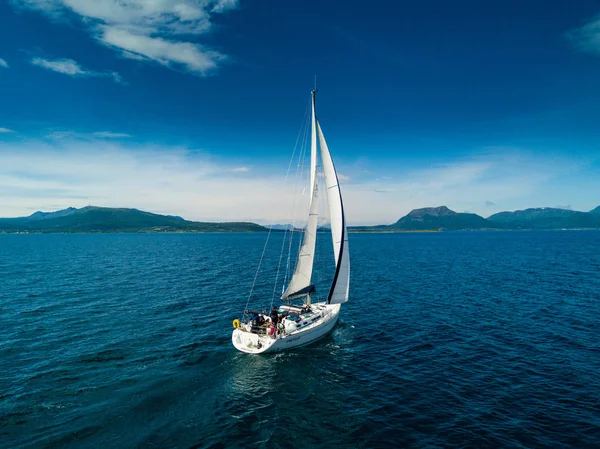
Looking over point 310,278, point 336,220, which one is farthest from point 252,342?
point 336,220

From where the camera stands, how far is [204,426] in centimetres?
1856

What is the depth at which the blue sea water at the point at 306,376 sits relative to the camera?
18172 mm

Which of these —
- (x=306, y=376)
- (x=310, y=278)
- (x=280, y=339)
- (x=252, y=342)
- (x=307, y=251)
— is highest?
(x=307, y=251)

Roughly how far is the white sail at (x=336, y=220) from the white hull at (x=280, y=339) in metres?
3.59

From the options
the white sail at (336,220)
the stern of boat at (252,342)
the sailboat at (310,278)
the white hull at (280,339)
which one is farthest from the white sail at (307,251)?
the stern of boat at (252,342)

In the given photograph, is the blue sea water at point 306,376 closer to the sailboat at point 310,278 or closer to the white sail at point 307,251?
the sailboat at point 310,278

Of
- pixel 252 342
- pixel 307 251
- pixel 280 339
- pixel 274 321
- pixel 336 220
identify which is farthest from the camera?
pixel 307 251

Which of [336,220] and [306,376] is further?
[336,220]

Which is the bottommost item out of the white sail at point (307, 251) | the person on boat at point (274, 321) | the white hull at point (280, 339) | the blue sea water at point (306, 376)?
the blue sea water at point (306, 376)

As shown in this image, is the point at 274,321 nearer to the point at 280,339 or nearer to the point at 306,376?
the point at 280,339

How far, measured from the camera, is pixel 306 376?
25328 mm

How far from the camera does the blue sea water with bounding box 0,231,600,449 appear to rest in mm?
18172

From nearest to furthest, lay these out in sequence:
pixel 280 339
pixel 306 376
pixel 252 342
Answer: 1. pixel 306 376
2. pixel 252 342
3. pixel 280 339

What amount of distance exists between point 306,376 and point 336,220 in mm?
16040
